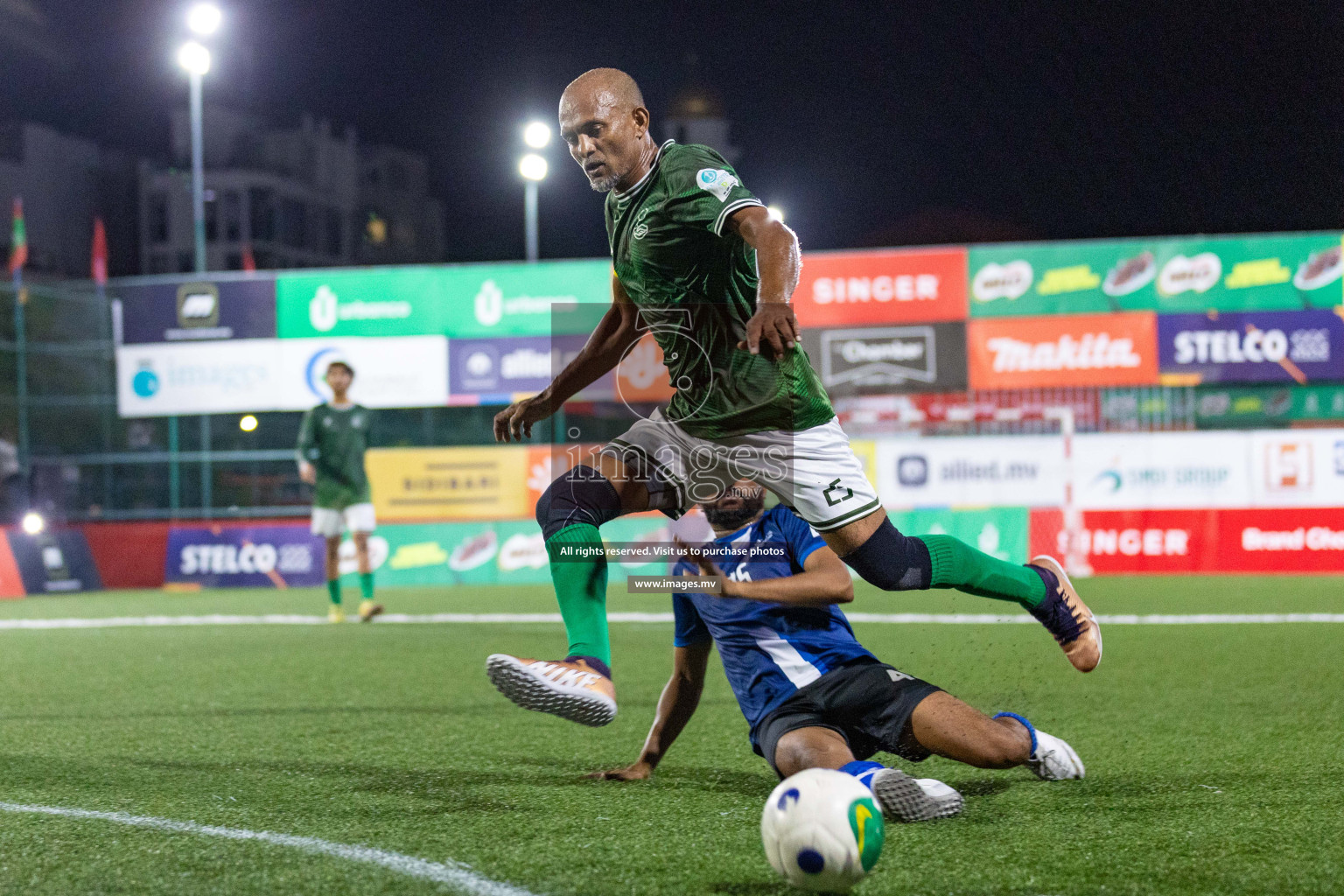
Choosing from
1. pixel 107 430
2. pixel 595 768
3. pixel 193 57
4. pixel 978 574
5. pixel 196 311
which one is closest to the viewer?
pixel 978 574

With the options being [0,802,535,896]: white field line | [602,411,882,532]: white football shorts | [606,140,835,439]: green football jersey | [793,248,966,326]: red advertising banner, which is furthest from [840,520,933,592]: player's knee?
[793,248,966,326]: red advertising banner

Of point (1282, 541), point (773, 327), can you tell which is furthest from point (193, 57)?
point (773, 327)

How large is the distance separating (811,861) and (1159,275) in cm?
1533

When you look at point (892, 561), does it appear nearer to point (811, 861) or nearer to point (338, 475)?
point (811, 861)

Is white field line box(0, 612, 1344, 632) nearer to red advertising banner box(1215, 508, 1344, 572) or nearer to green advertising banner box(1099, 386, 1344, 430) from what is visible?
red advertising banner box(1215, 508, 1344, 572)

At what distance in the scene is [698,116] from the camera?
65000mm

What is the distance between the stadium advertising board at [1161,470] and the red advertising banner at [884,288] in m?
2.66

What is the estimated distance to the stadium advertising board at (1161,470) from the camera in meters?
15.7

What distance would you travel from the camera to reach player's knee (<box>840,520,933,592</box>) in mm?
3865

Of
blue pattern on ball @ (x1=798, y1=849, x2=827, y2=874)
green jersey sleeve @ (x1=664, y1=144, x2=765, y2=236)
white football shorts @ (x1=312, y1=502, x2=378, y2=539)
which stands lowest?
blue pattern on ball @ (x1=798, y1=849, x2=827, y2=874)

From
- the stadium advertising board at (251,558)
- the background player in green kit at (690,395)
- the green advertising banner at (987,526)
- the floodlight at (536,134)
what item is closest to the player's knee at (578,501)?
the background player in green kit at (690,395)

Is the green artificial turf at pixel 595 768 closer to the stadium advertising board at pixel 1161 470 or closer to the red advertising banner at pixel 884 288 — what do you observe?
the stadium advertising board at pixel 1161 470

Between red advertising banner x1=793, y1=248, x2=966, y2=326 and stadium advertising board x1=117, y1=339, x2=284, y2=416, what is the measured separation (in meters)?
7.79

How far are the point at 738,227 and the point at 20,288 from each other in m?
17.5
